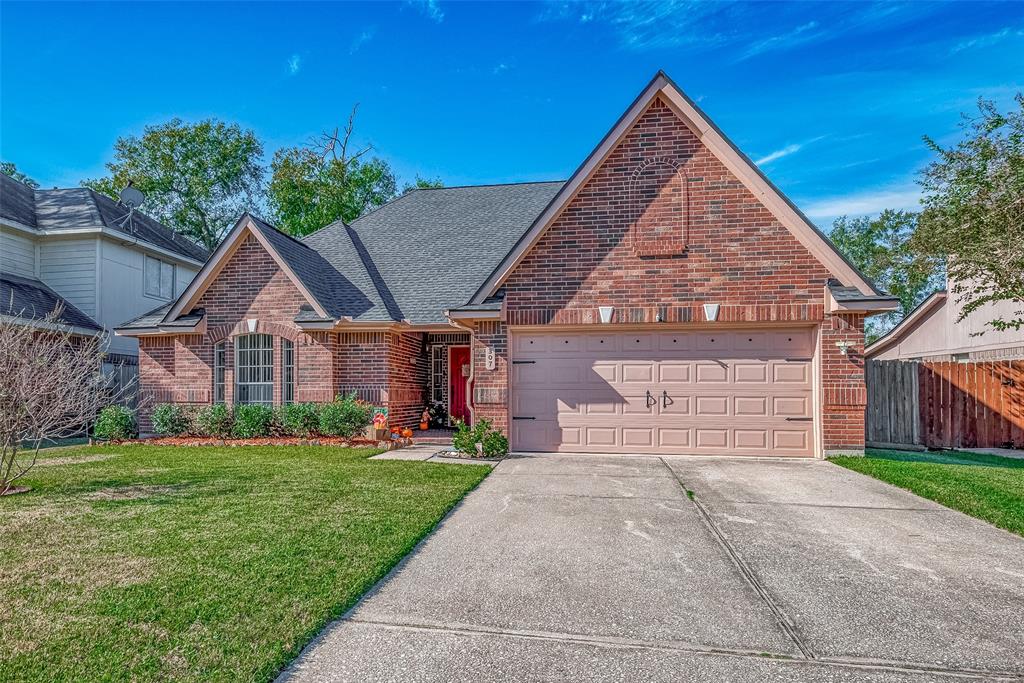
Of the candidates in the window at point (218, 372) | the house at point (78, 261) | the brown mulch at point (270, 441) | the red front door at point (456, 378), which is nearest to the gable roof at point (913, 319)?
the red front door at point (456, 378)

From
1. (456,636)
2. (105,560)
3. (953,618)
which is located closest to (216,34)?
(105,560)

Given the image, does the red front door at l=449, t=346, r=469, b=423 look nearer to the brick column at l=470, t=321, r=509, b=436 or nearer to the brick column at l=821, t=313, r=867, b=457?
the brick column at l=470, t=321, r=509, b=436

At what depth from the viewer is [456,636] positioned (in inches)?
124

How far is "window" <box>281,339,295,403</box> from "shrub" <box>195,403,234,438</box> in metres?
1.24

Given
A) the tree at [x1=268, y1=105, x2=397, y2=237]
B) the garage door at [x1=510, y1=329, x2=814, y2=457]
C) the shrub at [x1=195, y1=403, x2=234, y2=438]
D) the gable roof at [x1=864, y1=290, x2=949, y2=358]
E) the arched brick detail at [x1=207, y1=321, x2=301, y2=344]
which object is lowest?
the shrub at [x1=195, y1=403, x2=234, y2=438]

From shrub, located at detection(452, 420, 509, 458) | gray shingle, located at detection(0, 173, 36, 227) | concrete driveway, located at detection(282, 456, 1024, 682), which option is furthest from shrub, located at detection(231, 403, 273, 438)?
gray shingle, located at detection(0, 173, 36, 227)

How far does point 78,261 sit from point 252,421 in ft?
32.2

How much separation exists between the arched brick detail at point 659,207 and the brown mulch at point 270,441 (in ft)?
20.9

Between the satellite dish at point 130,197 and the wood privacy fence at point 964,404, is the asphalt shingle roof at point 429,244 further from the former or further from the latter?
the wood privacy fence at point 964,404

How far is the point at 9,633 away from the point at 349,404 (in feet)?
27.1

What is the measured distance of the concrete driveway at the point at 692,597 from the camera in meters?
2.88

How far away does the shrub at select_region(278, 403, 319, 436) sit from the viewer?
1138cm

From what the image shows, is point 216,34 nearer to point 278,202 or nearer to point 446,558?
point 446,558

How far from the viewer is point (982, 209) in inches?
484
